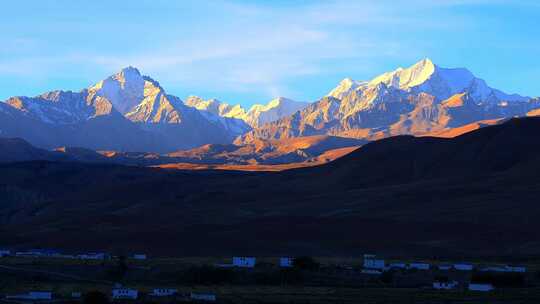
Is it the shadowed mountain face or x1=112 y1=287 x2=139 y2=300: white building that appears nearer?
x1=112 y1=287 x2=139 y2=300: white building

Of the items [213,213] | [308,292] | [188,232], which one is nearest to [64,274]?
[308,292]

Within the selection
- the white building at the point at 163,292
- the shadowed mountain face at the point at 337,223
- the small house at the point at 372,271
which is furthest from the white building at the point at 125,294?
the shadowed mountain face at the point at 337,223

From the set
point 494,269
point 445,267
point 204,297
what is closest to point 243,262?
point 445,267

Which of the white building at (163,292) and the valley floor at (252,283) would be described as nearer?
the valley floor at (252,283)

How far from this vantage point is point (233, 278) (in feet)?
314

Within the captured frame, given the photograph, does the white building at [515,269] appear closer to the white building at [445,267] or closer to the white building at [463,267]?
the white building at [463,267]

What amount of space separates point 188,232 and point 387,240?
27537 millimetres

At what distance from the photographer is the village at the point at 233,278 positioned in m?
82.0

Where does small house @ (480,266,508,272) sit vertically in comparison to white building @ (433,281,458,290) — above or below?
above

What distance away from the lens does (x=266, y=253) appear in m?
129

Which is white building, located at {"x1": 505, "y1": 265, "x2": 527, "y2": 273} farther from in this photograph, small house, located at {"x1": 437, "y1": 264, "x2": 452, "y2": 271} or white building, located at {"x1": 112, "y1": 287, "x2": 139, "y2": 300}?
white building, located at {"x1": 112, "y1": 287, "x2": 139, "y2": 300}

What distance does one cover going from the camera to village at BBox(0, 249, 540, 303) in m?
82.0

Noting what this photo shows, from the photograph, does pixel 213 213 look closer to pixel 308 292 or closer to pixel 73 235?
pixel 73 235

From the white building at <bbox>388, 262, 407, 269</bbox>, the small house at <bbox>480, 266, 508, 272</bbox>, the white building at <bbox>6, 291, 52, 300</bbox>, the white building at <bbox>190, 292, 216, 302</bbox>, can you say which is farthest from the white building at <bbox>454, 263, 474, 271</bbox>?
the white building at <bbox>6, 291, 52, 300</bbox>
